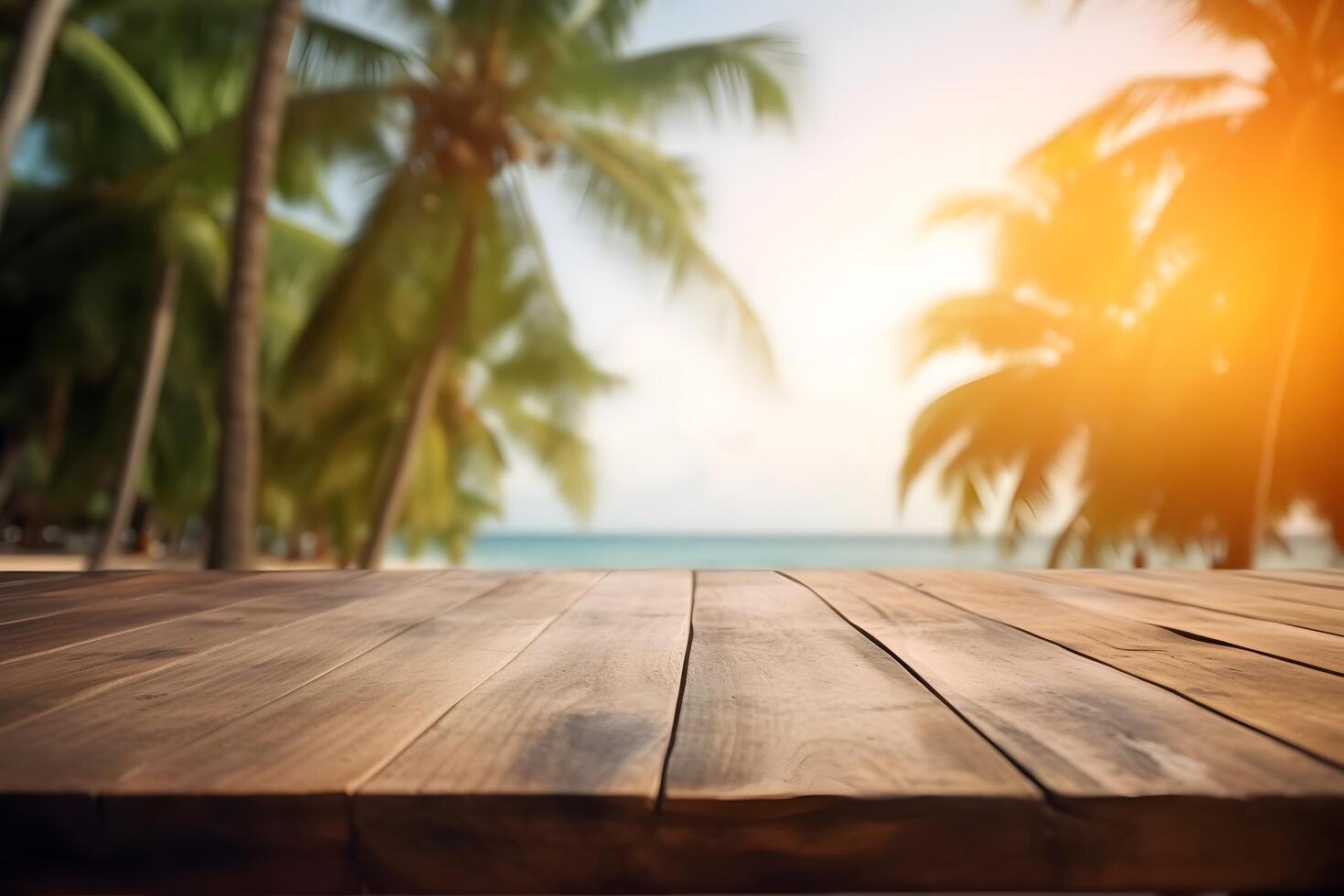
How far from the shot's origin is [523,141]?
617cm

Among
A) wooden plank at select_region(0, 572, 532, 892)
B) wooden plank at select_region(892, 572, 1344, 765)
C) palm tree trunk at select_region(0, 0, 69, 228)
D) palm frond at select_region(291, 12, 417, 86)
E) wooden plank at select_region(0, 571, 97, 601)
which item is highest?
palm frond at select_region(291, 12, 417, 86)

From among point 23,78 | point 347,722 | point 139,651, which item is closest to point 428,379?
point 23,78

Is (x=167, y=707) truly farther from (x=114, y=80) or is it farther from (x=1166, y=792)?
(x=114, y=80)

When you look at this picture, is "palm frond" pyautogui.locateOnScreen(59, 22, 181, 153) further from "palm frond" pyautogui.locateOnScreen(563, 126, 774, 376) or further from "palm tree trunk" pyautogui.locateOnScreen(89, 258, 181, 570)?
"palm frond" pyautogui.locateOnScreen(563, 126, 774, 376)

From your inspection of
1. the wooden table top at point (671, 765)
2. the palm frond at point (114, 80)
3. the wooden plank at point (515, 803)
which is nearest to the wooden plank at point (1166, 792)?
the wooden table top at point (671, 765)

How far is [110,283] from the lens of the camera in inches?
351

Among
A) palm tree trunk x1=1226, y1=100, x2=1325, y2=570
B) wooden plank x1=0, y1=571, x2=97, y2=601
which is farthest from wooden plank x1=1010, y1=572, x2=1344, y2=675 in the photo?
palm tree trunk x1=1226, y1=100, x2=1325, y2=570

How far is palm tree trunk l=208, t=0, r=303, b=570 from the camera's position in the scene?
12.2 feet

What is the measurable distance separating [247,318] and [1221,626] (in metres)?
3.96

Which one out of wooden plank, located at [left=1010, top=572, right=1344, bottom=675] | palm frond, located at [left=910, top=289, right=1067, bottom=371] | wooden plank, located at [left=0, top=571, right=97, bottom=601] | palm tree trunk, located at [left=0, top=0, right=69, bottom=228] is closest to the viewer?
wooden plank, located at [left=1010, top=572, right=1344, bottom=675]

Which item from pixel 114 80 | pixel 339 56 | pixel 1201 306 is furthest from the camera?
pixel 114 80

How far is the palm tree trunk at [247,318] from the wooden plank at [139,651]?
2447 millimetres

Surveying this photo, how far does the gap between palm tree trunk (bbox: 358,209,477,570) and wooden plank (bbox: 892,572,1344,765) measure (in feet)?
17.2

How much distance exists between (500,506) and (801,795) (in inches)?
533
